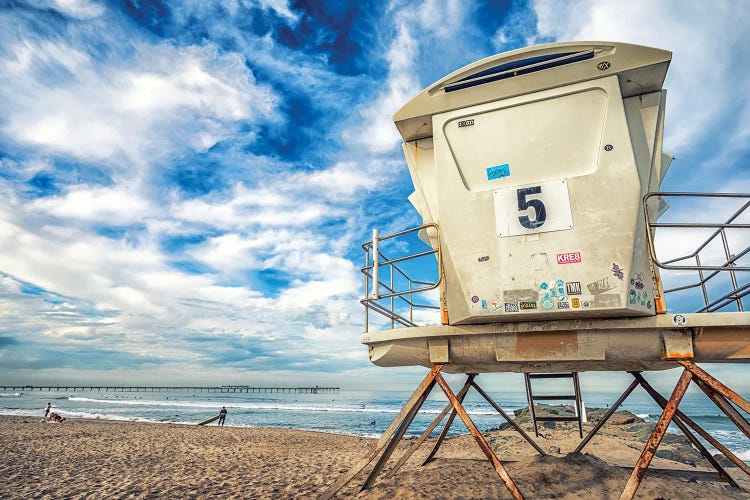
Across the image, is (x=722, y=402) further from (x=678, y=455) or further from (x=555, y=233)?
(x=678, y=455)

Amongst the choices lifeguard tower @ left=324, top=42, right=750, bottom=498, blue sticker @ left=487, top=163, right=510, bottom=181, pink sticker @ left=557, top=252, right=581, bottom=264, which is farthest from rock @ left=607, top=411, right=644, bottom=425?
blue sticker @ left=487, top=163, right=510, bottom=181

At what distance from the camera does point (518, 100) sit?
5160 mm

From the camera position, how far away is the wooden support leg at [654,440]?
392 cm

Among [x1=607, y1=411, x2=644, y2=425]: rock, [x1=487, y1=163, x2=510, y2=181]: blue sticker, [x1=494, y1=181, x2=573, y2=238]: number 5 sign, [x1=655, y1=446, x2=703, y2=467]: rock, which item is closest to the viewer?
[x1=494, y1=181, x2=573, y2=238]: number 5 sign

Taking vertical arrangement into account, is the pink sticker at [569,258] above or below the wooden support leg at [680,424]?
above

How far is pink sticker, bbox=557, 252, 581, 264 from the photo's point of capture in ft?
14.6

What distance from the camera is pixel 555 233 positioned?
180 inches

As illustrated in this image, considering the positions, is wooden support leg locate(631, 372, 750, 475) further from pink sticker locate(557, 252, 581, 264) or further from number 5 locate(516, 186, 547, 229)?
number 5 locate(516, 186, 547, 229)

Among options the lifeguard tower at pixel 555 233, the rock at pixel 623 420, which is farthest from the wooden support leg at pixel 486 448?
the rock at pixel 623 420

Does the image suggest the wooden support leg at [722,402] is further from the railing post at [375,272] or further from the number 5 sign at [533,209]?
the railing post at [375,272]

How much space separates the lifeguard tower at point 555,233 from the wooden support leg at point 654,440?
2 centimetres

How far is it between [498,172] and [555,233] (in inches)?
41.4

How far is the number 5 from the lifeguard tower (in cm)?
2

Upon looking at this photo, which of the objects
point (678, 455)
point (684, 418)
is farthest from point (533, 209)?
point (678, 455)
